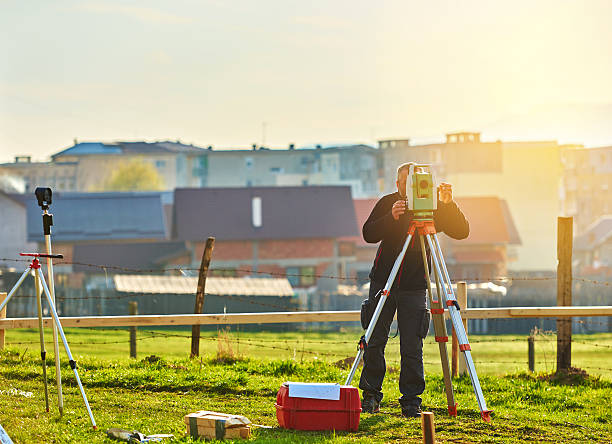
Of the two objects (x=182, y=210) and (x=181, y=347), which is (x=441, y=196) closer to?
(x=181, y=347)

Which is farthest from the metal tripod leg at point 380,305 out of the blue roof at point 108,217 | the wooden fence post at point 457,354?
the blue roof at point 108,217

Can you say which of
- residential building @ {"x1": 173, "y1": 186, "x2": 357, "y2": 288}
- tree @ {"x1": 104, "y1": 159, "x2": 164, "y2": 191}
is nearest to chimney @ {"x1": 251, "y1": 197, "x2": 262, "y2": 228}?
residential building @ {"x1": 173, "y1": 186, "x2": 357, "y2": 288}

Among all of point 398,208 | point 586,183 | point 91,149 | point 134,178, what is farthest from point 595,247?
point 398,208

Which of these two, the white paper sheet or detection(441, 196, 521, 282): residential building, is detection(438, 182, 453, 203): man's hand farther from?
detection(441, 196, 521, 282): residential building

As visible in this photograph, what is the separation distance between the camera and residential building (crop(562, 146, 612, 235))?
104188 millimetres

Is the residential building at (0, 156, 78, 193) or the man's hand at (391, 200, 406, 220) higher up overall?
the residential building at (0, 156, 78, 193)

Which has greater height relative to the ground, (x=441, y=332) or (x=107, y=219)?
(x=107, y=219)

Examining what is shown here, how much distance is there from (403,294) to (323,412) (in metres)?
1.35

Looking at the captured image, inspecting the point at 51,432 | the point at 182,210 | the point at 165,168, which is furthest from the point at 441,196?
the point at 165,168

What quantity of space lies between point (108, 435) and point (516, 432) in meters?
3.34

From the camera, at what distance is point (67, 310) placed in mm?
35656

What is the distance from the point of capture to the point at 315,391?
7.55m

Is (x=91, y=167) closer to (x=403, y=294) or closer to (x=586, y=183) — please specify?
(x=586, y=183)

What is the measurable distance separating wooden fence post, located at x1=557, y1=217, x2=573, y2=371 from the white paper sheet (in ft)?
17.1
